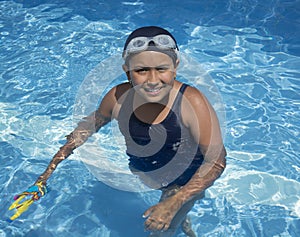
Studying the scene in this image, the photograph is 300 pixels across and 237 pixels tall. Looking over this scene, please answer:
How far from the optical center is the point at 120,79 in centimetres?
615

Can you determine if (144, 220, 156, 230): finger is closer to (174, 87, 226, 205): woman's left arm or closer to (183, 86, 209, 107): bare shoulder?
(174, 87, 226, 205): woman's left arm

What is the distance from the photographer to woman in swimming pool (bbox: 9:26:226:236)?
10.2 ft

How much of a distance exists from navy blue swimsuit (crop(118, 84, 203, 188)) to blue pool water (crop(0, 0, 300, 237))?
85 centimetres

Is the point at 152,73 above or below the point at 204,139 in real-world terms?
above

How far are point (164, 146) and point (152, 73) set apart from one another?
25.2 inches

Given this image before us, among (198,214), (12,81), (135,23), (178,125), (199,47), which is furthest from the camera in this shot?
(135,23)

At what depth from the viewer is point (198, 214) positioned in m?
4.30

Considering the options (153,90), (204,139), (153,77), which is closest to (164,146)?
(204,139)

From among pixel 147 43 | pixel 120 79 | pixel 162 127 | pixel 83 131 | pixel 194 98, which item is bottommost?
pixel 120 79

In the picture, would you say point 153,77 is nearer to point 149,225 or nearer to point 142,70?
point 142,70

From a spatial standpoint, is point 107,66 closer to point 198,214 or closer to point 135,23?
point 135,23

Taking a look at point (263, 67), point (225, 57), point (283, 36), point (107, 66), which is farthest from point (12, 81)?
point (283, 36)

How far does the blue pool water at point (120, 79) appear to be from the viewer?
4289 millimetres

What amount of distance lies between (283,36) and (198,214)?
12.2ft
